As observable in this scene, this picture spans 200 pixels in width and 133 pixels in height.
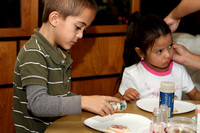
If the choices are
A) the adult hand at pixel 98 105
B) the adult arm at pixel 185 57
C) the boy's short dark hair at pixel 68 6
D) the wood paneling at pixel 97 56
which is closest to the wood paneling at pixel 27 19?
the wood paneling at pixel 97 56

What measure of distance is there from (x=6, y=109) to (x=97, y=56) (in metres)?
0.86

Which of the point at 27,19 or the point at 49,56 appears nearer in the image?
the point at 49,56

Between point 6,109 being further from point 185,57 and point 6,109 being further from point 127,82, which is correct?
point 185,57

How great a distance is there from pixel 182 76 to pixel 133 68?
316 millimetres

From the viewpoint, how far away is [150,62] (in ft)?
6.27

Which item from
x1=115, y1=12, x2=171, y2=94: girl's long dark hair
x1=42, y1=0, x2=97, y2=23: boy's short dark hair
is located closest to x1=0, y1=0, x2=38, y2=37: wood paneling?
x1=115, y1=12, x2=171, y2=94: girl's long dark hair

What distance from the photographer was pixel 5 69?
91.0 inches

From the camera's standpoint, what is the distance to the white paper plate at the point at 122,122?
48.9 inches

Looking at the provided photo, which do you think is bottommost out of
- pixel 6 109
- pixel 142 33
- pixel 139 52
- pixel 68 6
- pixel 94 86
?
pixel 6 109

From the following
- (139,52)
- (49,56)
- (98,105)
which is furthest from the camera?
(139,52)

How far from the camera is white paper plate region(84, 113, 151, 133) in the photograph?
1242 millimetres

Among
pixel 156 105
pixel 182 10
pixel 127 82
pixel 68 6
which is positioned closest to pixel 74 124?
pixel 156 105

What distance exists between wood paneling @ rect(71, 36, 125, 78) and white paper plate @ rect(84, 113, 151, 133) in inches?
50.1

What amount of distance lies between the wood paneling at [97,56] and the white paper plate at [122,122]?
1.27 metres
